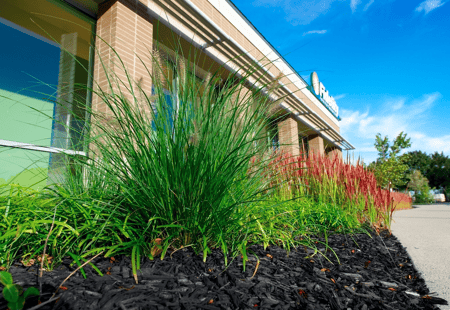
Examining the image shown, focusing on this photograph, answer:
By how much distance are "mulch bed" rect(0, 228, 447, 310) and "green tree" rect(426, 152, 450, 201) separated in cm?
5227

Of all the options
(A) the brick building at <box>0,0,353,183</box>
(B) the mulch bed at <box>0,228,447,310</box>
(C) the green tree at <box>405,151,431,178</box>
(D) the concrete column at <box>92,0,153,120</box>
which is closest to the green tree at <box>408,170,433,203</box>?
(C) the green tree at <box>405,151,431,178</box>

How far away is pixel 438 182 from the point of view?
4244cm

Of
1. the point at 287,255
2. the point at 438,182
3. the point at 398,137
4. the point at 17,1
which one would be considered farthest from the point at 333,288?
the point at 438,182

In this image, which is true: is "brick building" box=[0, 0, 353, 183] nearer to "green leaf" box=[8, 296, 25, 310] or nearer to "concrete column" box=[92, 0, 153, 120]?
"concrete column" box=[92, 0, 153, 120]

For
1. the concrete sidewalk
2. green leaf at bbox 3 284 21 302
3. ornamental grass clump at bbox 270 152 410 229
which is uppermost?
ornamental grass clump at bbox 270 152 410 229

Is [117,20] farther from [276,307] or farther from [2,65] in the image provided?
[276,307]

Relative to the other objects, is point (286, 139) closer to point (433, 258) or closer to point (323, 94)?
point (433, 258)

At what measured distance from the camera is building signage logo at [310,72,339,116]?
526 inches

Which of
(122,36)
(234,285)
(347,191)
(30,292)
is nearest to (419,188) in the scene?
(347,191)

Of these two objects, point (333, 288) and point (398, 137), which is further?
point (398, 137)

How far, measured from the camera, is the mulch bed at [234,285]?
932 mm

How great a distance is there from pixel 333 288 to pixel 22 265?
4.98 feet

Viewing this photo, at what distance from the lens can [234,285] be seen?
114 centimetres

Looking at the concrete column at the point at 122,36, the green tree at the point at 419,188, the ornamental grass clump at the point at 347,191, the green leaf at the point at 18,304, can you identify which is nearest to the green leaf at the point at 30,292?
the green leaf at the point at 18,304
